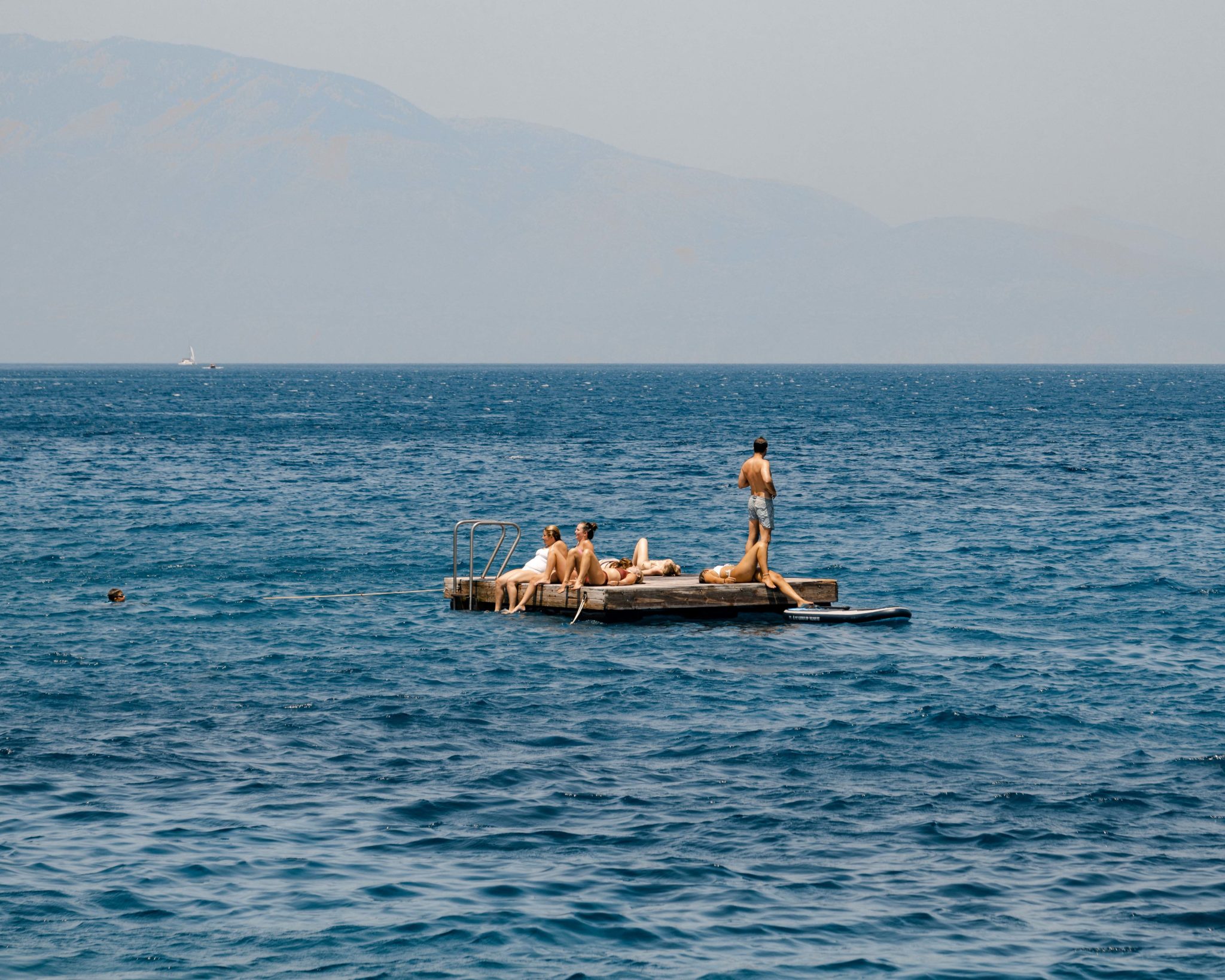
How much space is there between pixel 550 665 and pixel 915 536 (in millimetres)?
18400

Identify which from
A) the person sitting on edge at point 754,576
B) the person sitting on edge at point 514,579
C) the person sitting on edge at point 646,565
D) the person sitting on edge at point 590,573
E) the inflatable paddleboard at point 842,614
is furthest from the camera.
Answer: the person sitting on edge at point 646,565

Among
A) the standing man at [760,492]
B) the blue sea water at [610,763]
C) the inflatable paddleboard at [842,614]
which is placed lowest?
the blue sea water at [610,763]

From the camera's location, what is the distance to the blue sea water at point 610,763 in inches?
448

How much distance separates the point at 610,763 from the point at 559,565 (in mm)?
8526

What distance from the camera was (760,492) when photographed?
23.5 m

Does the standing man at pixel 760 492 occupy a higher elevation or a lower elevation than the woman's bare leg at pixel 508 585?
higher

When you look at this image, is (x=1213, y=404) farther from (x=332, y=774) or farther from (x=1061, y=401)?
(x=332, y=774)

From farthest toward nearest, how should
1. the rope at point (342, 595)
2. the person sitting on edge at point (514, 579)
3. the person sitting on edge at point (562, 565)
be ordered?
1. the rope at point (342, 595)
2. the person sitting on edge at point (514, 579)
3. the person sitting on edge at point (562, 565)

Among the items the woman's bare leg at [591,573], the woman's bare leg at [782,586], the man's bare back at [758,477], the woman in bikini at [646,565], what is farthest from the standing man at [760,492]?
the woman's bare leg at [591,573]

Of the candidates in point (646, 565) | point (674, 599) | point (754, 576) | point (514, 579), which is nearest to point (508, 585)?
point (514, 579)

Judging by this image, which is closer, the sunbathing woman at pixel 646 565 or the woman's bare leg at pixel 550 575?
the woman's bare leg at pixel 550 575

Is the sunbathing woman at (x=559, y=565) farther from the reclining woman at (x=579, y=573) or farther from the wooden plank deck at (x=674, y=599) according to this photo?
the wooden plank deck at (x=674, y=599)

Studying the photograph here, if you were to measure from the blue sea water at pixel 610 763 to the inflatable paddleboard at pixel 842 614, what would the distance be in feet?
0.78

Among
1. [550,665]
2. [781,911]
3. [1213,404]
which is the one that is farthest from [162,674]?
[1213,404]
